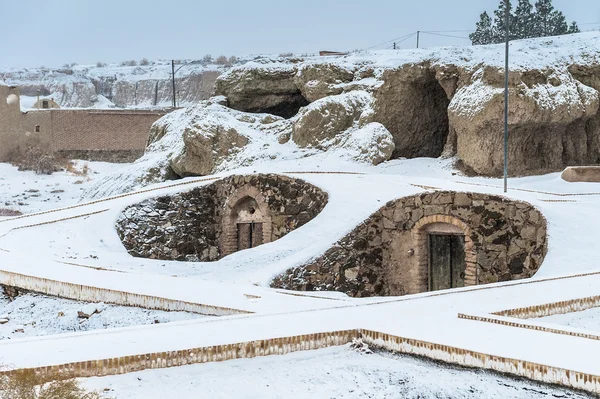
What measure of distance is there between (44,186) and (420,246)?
1976cm

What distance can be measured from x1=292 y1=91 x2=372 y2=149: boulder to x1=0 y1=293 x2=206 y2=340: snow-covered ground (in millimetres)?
12543

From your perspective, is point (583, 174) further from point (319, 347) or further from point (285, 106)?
point (319, 347)

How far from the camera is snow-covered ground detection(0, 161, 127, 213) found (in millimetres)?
27737

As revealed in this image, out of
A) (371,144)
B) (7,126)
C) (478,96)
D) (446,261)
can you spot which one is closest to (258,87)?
(371,144)

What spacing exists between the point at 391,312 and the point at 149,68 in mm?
66605

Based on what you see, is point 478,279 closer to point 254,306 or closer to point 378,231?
point 378,231

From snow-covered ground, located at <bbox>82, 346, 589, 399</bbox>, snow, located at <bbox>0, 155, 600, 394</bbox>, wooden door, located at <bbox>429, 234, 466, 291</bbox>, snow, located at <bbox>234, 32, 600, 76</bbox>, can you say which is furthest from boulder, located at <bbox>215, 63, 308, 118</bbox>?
snow-covered ground, located at <bbox>82, 346, 589, 399</bbox>

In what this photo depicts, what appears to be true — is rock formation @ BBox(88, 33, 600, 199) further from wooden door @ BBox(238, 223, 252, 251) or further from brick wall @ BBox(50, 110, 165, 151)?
brick wall @ BBox(50, 110, 165, 151)

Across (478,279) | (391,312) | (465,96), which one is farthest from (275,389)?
(465,96)

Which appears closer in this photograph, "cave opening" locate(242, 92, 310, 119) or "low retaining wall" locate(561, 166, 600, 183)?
"low retaining wall" locate(561, 166, 600, 183)

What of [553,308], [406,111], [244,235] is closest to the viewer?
[553,308]

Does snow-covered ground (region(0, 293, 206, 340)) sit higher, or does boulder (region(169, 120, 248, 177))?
boulder (region(169, 120, 248, 177))

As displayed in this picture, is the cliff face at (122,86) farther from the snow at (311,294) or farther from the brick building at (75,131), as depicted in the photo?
the snow at (311,294)

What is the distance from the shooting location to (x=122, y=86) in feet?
220
